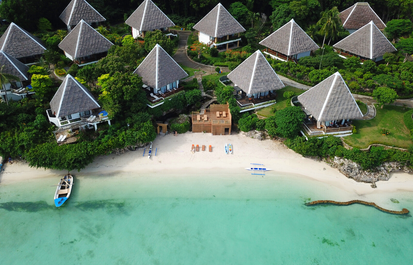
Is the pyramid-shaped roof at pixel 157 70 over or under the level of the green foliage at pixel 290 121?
over

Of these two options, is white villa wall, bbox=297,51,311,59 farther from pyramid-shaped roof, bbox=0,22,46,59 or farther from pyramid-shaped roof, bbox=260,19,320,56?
pyramid-shaped roof, bbox=0,22,46,59

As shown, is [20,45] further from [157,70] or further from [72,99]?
[157,70]

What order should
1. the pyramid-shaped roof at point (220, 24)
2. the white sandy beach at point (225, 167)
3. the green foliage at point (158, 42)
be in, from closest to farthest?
A: the white sandy beach at point (225, 167) → the green foliage at point (158, 42) → the pyramid-shaped roof at point (220, 24)

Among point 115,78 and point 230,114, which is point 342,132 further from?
point 115,78

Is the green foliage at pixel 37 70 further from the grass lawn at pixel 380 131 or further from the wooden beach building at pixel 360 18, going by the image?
the wooden beach building at pixel 360 18

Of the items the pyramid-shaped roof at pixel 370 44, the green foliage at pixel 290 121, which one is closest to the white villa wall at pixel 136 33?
the green foliage at pixel 290 121

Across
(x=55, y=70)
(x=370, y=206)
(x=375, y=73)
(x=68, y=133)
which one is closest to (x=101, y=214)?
(x=68, y=133)

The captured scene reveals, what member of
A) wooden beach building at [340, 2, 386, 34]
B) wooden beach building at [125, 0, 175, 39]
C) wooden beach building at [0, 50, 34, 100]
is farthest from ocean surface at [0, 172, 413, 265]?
wooden beach building at [340, 2, 386, 34]
